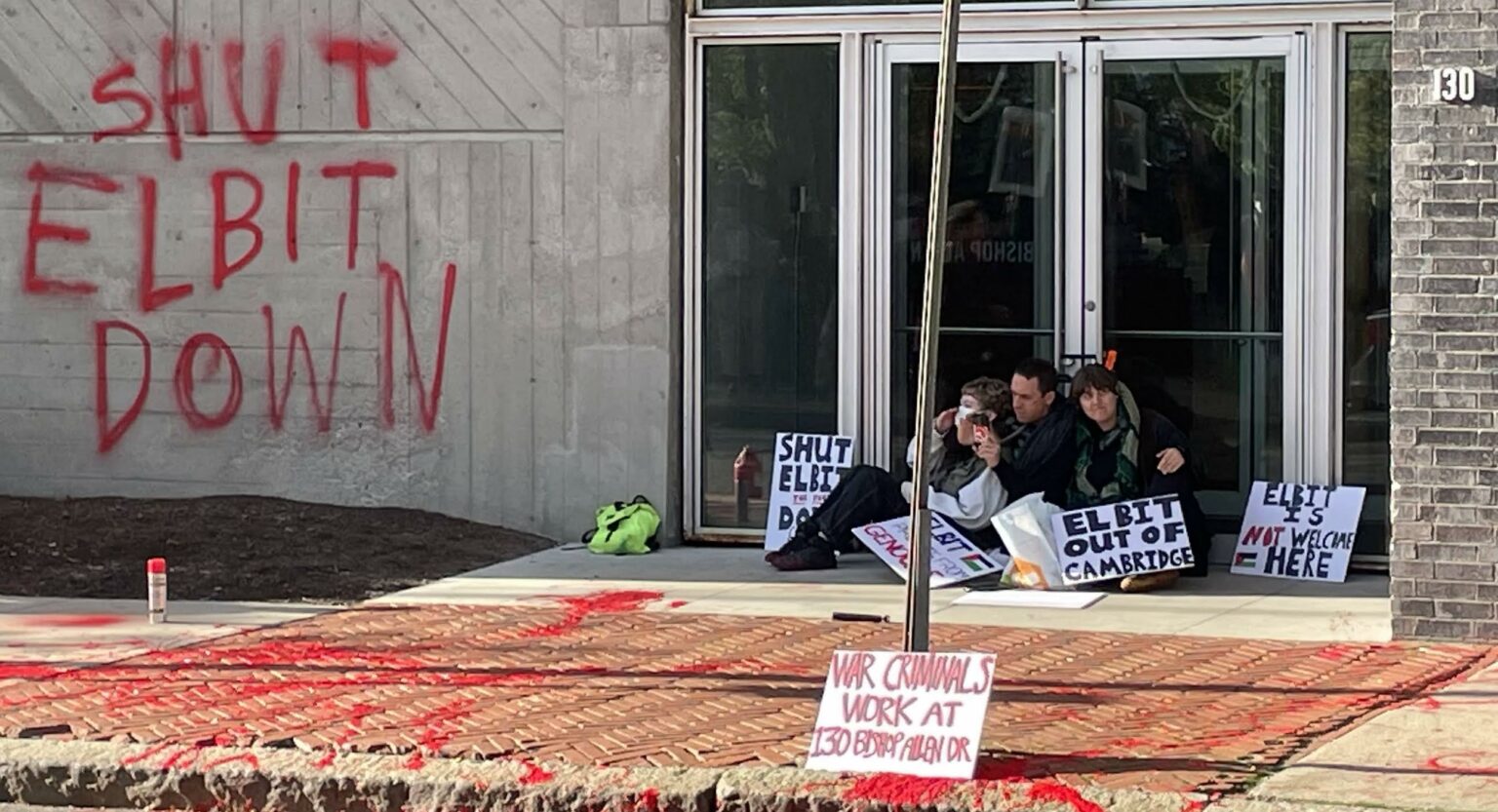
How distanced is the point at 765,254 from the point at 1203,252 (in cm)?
232

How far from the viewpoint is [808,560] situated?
11516 mm

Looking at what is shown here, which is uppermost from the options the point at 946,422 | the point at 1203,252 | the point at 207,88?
the point at 207,88

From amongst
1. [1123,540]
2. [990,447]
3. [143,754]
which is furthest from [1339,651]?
[143,754]

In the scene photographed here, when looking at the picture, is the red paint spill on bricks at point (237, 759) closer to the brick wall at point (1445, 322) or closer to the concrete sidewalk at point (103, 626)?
the concrete sidewalk at point (103, 626)

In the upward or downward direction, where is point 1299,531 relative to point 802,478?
downward

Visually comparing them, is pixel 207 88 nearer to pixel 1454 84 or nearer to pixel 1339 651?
pixel 1454 84

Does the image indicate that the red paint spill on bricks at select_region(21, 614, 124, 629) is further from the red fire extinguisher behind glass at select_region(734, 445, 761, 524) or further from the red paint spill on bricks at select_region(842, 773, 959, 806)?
the red paint spill on bricks at select_region(842, 773, 959, 806)

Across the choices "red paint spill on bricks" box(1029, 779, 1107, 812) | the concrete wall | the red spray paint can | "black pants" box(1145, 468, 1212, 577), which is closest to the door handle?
"black pants" box(1145, 468, 1212, 577)

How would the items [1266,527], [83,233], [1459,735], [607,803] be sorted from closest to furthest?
[607,803], [1459,735], [1266,527], [83,233]

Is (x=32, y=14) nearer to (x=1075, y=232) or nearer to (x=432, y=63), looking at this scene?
(x=432, y=63)

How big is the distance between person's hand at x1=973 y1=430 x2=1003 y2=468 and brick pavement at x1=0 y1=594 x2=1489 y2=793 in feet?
5.45

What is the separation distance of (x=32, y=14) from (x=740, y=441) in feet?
15.8

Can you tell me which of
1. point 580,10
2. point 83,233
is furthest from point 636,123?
point 83,233

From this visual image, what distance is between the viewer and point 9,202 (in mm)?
13414
